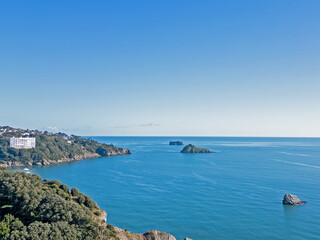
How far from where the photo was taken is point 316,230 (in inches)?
1309

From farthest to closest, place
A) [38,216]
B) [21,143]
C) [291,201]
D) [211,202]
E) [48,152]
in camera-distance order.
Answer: [21,143] → [48,152] → [211,202] → [291,201] → [38,216]

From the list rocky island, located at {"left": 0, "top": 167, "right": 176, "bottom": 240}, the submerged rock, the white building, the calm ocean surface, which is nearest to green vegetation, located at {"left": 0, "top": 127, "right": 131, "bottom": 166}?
the white building

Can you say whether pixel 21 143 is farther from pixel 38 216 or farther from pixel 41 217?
pixel 41 217

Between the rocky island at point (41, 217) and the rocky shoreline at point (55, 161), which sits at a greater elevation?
the rocky island at point (41, 217)

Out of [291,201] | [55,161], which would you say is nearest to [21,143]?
[55,161]

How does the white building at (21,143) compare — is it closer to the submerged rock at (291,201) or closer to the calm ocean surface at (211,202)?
the calm ocean surface at (211,202)

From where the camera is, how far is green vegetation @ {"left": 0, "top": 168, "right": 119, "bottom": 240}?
764 inches

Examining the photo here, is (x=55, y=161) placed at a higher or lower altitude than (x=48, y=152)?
lower

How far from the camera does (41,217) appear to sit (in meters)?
22.6

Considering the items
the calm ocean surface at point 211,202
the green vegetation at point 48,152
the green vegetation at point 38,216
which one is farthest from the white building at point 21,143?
the green vegetation at point 38,216

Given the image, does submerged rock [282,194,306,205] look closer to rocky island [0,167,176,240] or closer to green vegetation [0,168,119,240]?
rocky island [0,167,176,240]

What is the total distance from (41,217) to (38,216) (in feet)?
2.90

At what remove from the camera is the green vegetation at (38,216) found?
1941 cm

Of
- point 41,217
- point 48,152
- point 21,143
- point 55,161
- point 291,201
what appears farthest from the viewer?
point 21,143
